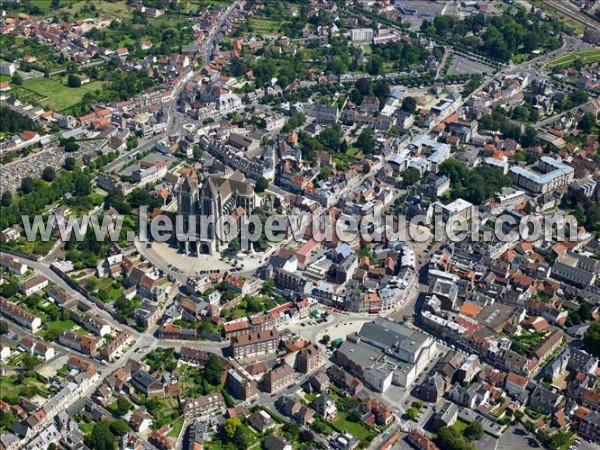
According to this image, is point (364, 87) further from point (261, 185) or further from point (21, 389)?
point (21, 389)

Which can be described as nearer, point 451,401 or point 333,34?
point 451,401

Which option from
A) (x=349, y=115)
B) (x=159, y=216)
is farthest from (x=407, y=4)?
(x=159, y=216)

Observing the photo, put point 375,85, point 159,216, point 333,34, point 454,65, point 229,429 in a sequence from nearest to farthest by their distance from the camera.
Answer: point 229,429 → point 159,216 → point 375,85 → point 454,65 → point 333,34

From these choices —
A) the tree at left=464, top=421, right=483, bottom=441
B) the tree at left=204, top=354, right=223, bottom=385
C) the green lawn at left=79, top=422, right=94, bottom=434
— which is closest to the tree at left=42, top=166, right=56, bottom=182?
the tree at left=204, top=354, right=223, bottom=385

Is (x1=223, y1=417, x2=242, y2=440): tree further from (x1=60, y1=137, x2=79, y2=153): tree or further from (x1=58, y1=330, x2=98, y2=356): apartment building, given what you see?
(x1=60, y1=137, x2=79, y2=153): tree

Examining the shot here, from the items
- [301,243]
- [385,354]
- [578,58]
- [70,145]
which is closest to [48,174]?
[70,145]

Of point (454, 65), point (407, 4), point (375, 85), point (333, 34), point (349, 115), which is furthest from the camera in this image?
point (407, 4)

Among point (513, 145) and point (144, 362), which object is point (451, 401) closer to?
point (144, 362)
